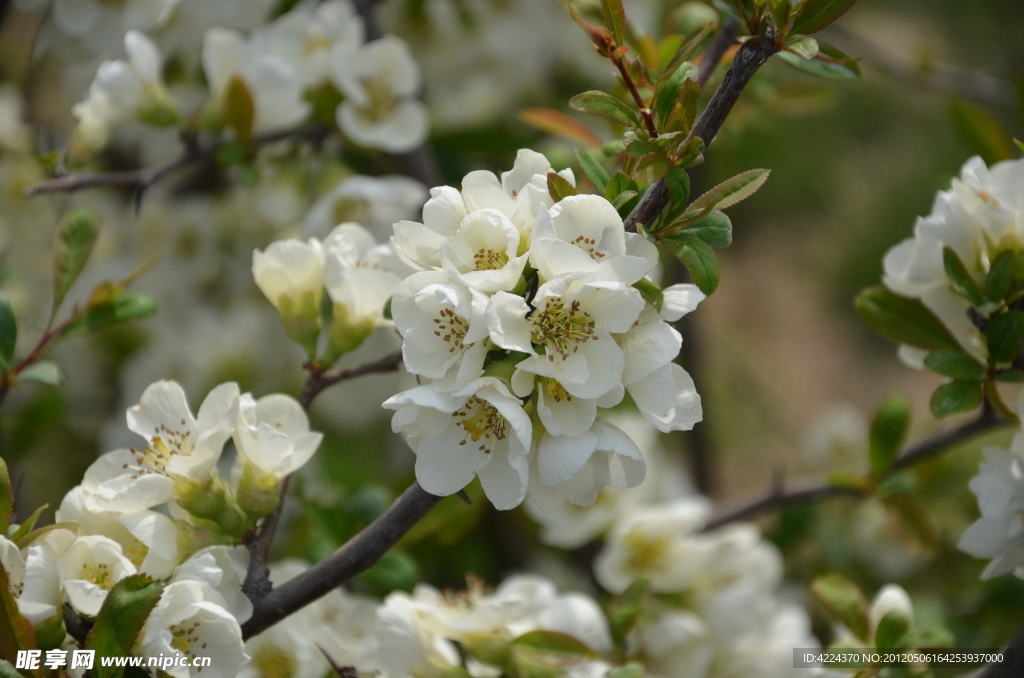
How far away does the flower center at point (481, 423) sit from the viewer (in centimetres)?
52

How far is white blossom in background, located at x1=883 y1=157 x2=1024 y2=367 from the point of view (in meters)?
0.63

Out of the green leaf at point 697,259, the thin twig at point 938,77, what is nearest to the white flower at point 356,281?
the green leaf at point 697,259

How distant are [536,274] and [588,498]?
152 mm

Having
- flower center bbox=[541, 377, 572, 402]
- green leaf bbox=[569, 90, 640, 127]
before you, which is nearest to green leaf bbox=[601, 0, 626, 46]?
green leaf bbox=[569, 90, 640, 127]

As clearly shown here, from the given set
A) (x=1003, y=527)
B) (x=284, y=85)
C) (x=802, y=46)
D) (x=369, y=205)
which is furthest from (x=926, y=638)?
(x=284, y=85)

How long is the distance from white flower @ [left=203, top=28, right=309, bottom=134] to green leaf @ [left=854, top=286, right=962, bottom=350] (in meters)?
0.67

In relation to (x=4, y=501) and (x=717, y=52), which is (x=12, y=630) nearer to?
(x=4, y=501)

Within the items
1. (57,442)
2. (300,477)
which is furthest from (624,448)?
(57,442)

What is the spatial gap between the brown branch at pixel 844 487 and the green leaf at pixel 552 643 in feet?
1.29

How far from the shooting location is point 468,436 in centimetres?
52

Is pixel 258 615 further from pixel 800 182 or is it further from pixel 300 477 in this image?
pixel 800 182

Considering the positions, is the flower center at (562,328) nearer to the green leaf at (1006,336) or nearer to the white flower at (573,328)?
the white flower at (573,328)

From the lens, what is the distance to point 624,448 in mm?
496

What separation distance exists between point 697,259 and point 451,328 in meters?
0.17
